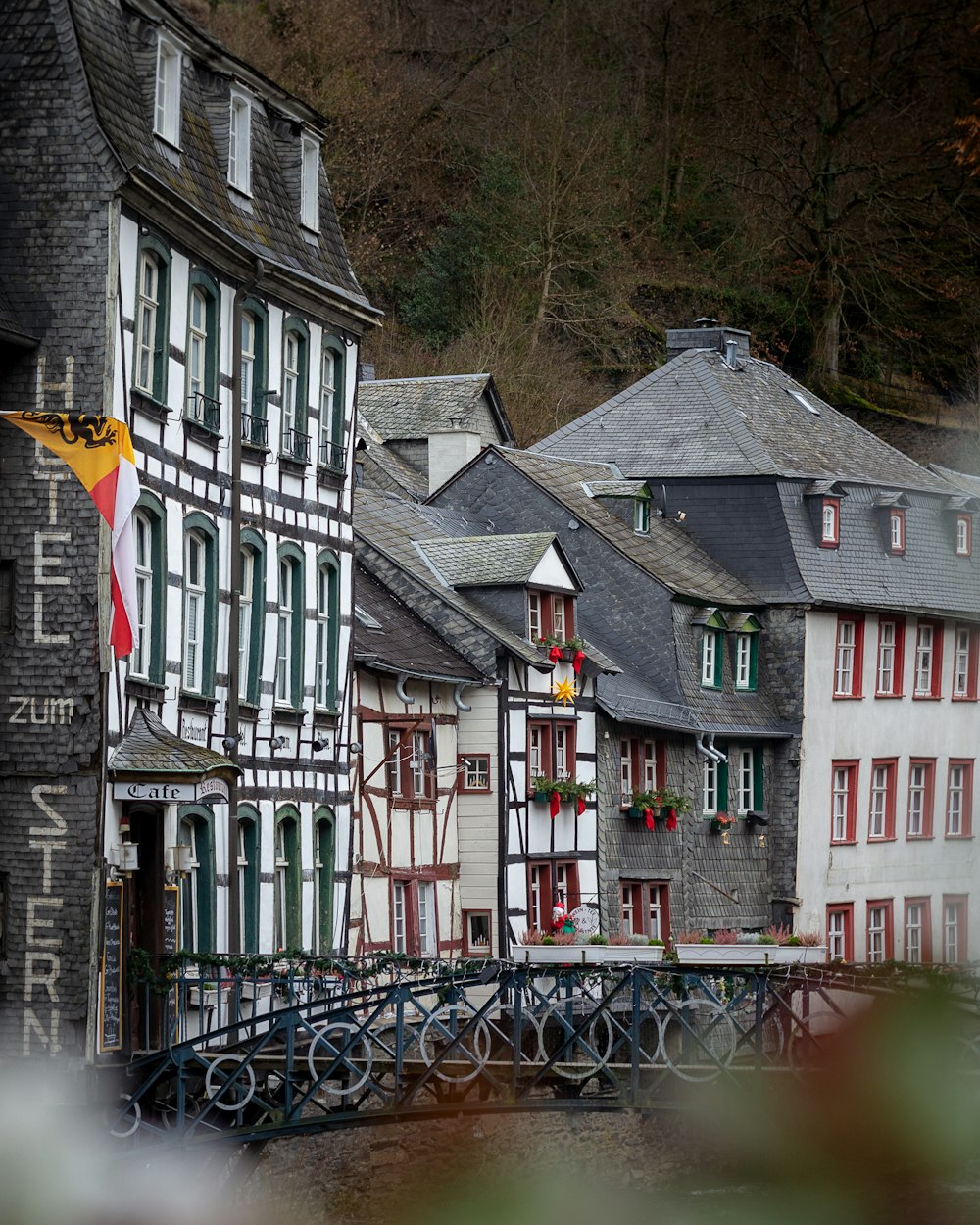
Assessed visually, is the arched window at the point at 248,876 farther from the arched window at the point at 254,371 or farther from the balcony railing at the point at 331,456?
the balcony railing at the point at 331,456

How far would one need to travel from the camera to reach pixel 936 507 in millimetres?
57281

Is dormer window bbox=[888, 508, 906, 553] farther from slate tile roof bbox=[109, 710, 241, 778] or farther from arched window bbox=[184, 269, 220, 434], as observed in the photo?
slate tile roof bbox=[109, 710, 241, 778]

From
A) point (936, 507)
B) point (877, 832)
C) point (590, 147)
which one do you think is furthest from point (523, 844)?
point (590, 147)

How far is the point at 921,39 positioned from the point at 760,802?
2695 cm

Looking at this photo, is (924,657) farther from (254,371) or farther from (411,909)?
(254,371)

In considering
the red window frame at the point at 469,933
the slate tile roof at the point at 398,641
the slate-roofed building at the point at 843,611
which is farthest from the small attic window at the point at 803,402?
the red window frame at the point at 469,933

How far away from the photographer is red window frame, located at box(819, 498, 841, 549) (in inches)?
2101

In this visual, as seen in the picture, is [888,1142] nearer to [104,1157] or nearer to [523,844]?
[104,1157]

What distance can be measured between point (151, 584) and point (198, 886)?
3539mm

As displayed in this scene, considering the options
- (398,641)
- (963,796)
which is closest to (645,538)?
(963,796)

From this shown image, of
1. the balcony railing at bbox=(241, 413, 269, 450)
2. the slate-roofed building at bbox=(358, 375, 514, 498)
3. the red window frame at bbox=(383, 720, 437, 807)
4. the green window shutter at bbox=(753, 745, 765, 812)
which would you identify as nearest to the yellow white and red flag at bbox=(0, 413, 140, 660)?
the balcony railing at bbox=(241, 413, 269, 450)

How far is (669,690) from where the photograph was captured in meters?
49.1

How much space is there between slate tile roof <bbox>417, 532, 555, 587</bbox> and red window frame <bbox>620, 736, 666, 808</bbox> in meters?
4.13

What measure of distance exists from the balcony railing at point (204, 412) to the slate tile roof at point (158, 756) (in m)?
3.84
